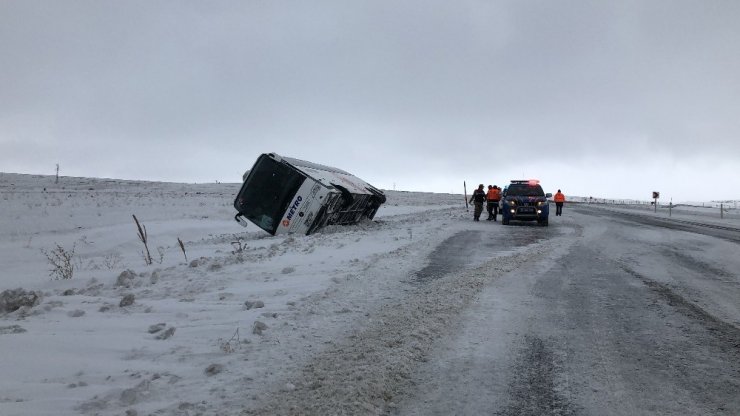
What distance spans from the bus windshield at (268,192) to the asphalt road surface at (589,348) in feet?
24.6

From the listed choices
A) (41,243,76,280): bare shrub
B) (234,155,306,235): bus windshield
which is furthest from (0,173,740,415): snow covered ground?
(234,155,306,235): bus windshield

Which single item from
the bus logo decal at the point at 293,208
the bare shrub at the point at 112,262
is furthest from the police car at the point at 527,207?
the bare shrub at the point at 112,262

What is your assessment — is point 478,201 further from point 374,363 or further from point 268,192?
point 374,363

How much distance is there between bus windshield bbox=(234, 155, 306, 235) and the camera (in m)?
14.4

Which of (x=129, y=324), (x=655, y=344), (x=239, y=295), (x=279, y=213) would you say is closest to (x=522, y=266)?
(x=655, y=344)

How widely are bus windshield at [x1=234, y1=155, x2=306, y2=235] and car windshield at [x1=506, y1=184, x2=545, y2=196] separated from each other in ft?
33.8

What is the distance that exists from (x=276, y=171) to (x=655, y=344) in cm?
1200

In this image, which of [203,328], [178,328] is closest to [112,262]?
[178,328]

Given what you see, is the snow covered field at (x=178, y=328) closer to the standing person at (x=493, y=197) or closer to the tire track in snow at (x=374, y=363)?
the tire track in snow at (x=374, y=363)

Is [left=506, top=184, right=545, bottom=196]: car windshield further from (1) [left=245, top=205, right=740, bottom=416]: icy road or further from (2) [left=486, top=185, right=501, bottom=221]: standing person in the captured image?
(1) [left=245, top=205, right=740, bottom=416]: icy road

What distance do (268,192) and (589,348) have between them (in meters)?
11.8

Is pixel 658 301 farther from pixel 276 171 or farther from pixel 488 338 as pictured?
pixel 276 171

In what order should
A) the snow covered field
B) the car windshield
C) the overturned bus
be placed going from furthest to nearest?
the car windshield, the overturned bus, the snow covered field

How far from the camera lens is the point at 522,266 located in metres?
8.51
